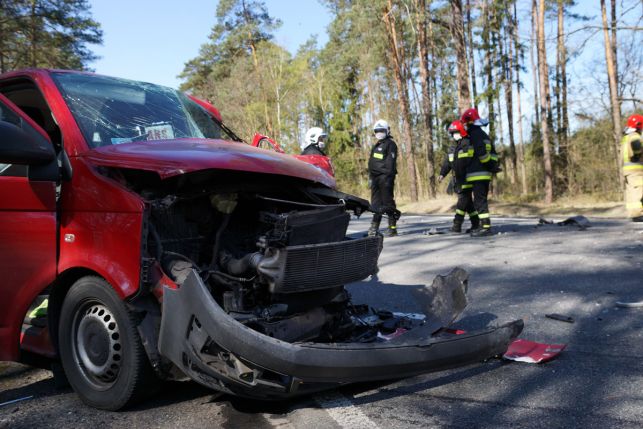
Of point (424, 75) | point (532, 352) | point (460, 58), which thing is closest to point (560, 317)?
point (532, 352)

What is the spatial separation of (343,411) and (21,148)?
7.11ft

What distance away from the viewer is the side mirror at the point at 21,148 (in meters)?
2.82

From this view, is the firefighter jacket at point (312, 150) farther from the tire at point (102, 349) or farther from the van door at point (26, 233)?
the tire at point (102, 349)

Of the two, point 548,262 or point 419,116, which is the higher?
point 419,116

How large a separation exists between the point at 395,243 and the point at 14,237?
711cm

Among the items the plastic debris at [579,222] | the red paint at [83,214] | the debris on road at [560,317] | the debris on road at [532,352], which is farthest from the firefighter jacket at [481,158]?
the red paint at [83,214]

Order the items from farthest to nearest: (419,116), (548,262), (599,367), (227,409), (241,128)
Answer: (241,128) < (419,116) < (548,262) < (599,367) < (227,409)

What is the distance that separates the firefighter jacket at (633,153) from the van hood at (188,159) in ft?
26.7

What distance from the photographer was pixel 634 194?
985cm

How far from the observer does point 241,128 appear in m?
41.5

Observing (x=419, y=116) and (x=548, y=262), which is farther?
(x=419, y=116)

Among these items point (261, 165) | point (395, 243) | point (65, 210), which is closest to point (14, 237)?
point (65, 210)

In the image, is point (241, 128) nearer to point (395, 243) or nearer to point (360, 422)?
point (395, 243)

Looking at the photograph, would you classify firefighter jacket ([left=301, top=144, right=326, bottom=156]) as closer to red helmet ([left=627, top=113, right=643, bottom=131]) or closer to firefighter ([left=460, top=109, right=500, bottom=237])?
firefighter ([left=460, top=109, right=500, bottom=237])
